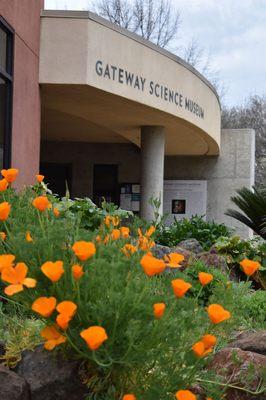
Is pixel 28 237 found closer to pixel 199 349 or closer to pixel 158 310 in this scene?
pixel 158 310

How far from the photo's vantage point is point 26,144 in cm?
1058

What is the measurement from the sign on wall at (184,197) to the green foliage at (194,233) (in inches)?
419

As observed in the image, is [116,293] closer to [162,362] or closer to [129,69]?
[162,362]

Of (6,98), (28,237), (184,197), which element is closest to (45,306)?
(28,237)

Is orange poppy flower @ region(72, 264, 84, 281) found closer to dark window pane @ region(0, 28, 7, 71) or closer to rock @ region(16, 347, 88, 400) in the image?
rock @ region(16, 347, 88, 400)

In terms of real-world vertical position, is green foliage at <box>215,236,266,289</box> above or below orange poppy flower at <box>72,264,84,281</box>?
below

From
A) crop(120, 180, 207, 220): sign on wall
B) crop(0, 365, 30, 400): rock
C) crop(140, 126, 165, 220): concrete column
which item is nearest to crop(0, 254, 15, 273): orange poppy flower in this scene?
crop(0, 365, 30, 400): rock

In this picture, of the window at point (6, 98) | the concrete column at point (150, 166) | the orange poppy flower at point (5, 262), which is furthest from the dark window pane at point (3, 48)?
the orange poppy flower at point (5, 262)

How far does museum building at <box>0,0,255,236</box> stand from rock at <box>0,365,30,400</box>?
2.37 m

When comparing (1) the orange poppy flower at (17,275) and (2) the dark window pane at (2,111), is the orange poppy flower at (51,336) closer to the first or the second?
(1) the orange poppy flower at (17,275)

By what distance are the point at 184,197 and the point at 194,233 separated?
11.5 m

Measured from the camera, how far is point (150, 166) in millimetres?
16234

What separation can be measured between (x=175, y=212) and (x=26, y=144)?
10507 mm

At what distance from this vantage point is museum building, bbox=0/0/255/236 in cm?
1023
